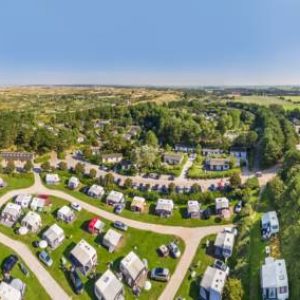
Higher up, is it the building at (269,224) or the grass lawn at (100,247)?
the building at (269,224)

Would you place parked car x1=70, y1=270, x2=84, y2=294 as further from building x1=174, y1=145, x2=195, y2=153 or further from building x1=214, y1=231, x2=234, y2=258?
building x1=174, y1=145, x2=195, y2=153

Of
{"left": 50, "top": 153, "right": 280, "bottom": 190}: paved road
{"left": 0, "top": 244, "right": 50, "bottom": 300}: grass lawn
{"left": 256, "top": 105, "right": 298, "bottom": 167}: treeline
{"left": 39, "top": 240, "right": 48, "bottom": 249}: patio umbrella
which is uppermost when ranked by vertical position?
{"left": 256, "top": 105, "right": 298, "bottom": 167}: treeline

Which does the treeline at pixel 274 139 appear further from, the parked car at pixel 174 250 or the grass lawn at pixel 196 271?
the parked car at pixel 174 250

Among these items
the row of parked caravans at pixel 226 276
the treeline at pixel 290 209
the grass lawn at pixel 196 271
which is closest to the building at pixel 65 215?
the grass lawn at pixel 196 271

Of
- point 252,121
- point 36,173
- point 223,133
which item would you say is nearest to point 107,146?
point 36,173

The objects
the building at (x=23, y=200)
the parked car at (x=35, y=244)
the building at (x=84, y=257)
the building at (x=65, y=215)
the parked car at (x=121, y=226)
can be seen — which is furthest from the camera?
the building at (x=23, y=200)

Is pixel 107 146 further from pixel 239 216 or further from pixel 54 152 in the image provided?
pixel 239 216

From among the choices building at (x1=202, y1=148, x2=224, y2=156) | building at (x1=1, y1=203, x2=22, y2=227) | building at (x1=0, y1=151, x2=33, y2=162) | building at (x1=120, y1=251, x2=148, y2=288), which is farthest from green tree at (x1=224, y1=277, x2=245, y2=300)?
building at (x1=0, y1=151, x2=33, y2=162)
